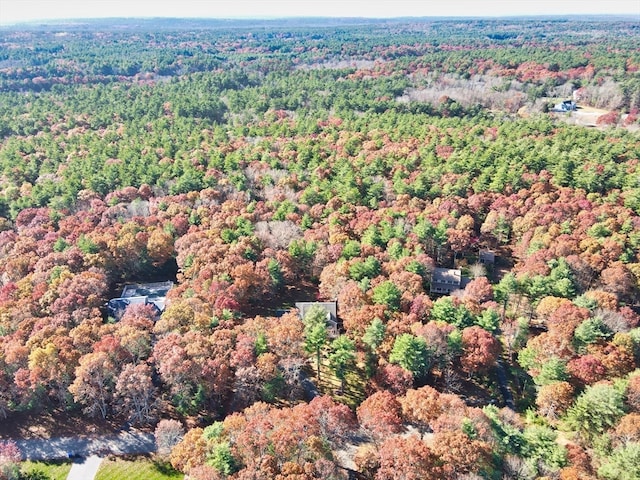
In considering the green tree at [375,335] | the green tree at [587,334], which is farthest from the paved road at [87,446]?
the green tree at [587,334]

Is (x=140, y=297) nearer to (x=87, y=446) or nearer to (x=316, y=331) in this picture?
(x=87, y=446)

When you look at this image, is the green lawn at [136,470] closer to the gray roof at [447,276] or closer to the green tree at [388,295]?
the green tree at [388,295]

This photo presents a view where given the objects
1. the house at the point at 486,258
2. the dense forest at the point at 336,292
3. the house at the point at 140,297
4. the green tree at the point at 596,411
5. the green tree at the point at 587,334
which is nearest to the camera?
the dense forest at the point at 336,292

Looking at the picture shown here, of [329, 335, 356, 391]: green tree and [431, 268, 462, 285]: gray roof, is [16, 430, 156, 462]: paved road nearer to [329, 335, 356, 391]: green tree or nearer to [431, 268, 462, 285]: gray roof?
[329, 335, 356, 391]: green tree

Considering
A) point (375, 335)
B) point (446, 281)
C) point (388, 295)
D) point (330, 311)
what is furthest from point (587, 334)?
point (330, 311)

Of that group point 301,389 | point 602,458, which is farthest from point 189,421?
point 602,458

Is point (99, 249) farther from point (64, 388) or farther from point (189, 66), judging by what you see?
point (189, 66)

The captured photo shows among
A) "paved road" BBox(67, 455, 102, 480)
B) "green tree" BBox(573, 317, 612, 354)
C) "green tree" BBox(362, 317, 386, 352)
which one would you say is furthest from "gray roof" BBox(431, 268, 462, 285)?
"paved road" BBox(67, 455, 102, 480)
